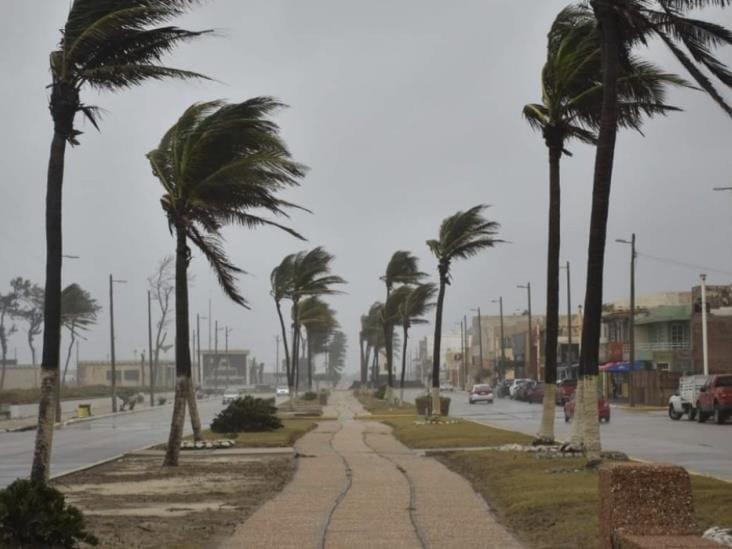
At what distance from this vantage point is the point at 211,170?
2614 cm

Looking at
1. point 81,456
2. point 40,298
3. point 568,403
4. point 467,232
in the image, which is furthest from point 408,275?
point 40,298

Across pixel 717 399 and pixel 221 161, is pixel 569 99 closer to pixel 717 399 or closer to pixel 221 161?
pixel 221 161

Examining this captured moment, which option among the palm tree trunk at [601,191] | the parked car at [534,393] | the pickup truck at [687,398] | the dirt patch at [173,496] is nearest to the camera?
the dirt patch at [173,496]

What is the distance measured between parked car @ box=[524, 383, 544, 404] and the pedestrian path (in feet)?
194

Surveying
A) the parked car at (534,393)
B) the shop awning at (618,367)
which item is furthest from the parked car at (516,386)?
the shop awning at (618,367)

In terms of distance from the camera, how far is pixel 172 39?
18.2 m

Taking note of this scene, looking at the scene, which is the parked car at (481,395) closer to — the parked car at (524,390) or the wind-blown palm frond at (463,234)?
the parked car at (524,390)

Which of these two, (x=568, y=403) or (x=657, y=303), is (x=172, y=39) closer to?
(x=568, y=403)

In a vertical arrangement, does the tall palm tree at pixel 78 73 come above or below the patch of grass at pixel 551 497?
above

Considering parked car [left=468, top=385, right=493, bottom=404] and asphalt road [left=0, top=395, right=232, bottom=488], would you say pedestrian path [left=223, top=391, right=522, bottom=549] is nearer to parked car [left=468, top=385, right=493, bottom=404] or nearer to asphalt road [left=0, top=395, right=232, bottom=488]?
asphalt road [left=0, top=395, right=232, bottom=488]

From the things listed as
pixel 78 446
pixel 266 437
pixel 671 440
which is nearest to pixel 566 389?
pixel 671 440

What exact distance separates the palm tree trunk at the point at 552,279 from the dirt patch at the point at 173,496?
5.70m

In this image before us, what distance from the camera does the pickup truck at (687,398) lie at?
5003 cm

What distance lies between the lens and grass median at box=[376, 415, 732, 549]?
1339 centimetres
